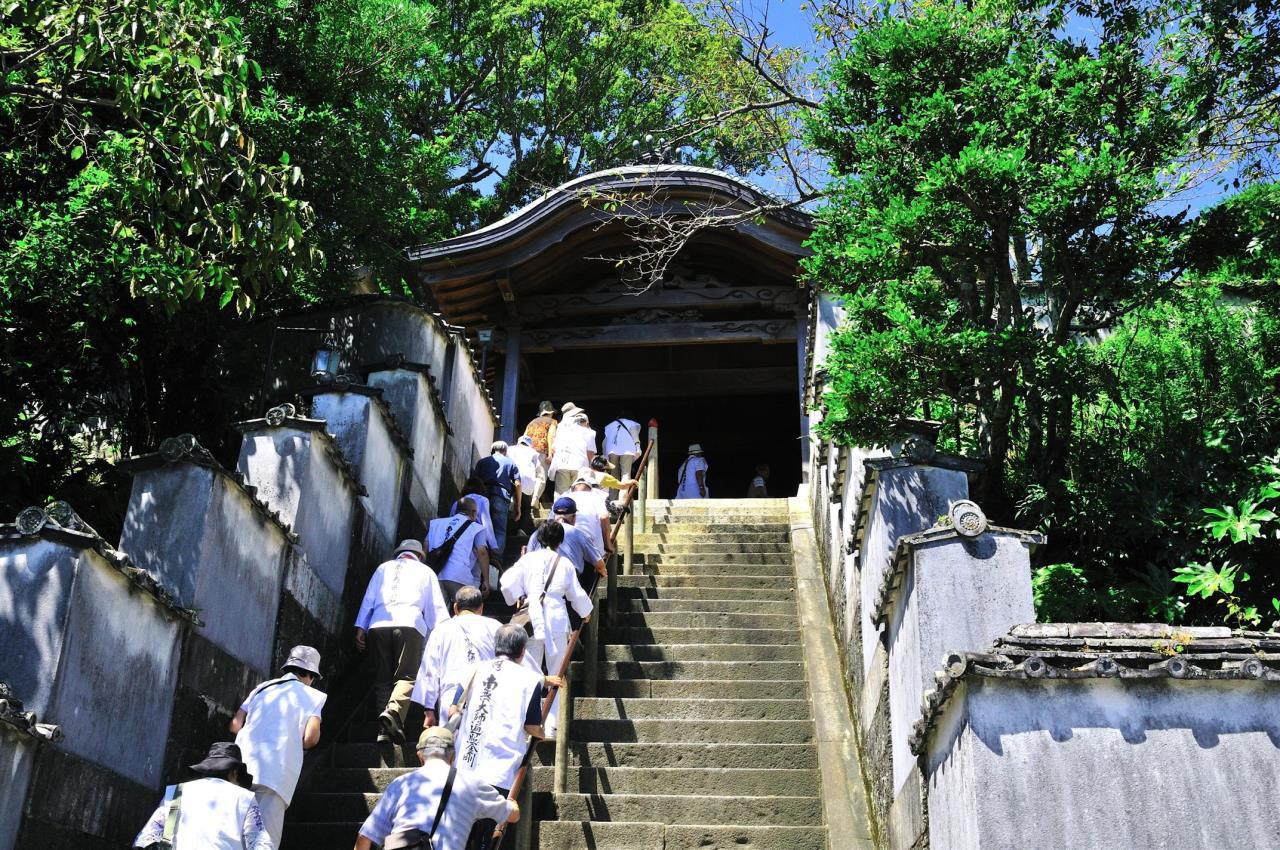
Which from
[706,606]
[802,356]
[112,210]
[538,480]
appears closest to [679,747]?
[706,606]

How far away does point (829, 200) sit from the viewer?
31.9 ft

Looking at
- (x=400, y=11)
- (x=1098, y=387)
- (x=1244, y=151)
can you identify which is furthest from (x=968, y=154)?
(x=400, y=11)

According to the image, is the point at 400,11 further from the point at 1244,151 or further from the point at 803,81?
the point at 1244,151

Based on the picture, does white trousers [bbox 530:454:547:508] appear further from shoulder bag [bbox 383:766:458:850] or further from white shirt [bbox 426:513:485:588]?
shoulder bag [bbox 383:766:458:850]

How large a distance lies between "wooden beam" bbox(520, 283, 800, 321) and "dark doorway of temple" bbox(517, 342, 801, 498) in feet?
4.54

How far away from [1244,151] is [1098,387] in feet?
7.91

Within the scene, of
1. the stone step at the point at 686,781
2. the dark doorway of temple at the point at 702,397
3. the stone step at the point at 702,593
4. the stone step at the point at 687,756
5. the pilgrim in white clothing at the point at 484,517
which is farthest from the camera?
the dark doorway of temple at the point at 702,397

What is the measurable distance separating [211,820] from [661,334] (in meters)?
12.3

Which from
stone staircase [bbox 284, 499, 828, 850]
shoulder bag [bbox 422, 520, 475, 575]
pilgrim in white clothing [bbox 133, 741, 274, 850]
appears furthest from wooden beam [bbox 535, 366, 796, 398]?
pilgrim in white clothing [bbox 133, 741, 274, 850]

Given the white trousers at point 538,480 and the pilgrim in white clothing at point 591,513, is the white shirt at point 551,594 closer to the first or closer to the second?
the pilgrim in white clothing at point 591,513

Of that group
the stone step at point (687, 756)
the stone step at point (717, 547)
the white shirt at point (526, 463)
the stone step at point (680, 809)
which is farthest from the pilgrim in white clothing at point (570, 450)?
the stone step at point (680, 809)

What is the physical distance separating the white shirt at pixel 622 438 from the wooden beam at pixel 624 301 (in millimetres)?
2746

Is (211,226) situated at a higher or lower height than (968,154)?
lower

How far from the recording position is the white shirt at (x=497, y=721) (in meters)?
6.27
